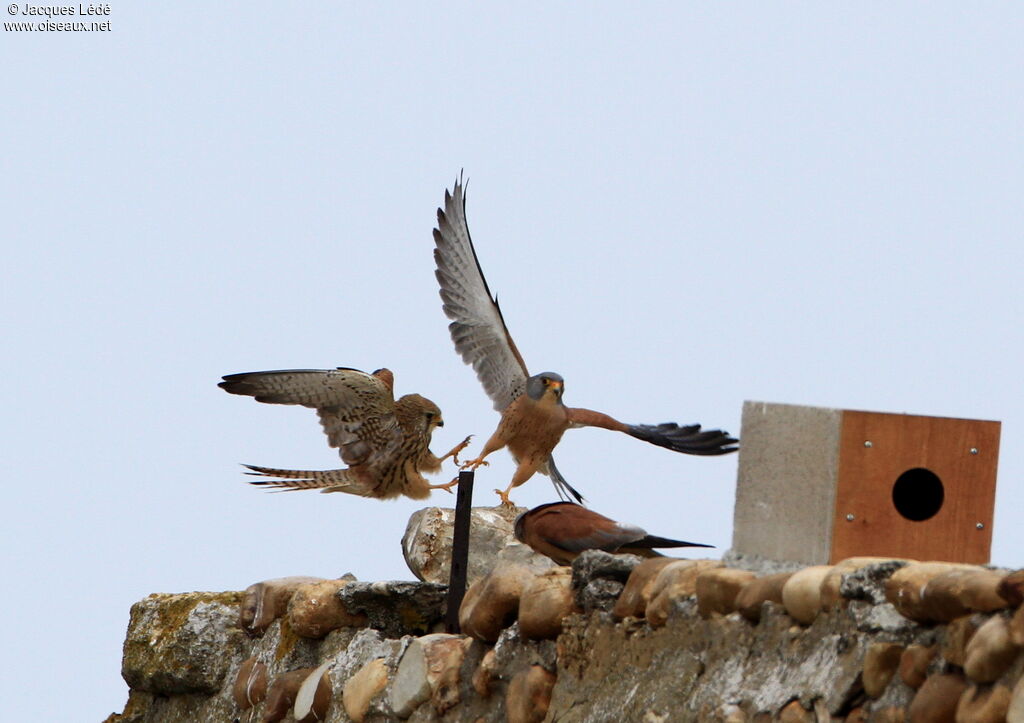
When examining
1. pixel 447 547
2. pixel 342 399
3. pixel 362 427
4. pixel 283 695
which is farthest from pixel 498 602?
pixel 362 427

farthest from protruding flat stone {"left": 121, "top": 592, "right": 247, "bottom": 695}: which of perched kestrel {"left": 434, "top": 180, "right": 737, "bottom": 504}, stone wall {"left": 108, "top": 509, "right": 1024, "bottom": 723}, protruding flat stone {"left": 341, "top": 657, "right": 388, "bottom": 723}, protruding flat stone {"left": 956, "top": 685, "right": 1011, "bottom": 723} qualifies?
protruding flat stone {"left": 956, "top": 685, "right": 1011, "bottom": 723}

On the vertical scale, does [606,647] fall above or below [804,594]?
below

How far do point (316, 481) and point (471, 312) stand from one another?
1.80 meters

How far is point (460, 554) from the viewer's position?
149 inches

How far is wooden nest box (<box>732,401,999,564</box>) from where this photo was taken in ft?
9.71

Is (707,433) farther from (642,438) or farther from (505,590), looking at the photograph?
(505,590)

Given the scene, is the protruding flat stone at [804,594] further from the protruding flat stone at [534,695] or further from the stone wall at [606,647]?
the protruding flat stone at [534,695]

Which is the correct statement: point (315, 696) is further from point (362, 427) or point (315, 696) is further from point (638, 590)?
point (362, 427)

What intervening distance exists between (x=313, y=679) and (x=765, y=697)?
1906 mm

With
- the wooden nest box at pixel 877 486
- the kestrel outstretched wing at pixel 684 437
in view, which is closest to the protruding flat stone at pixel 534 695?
the wooden nest box at pixel 877 486

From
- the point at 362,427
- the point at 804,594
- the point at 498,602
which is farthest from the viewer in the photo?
the point at 362,427

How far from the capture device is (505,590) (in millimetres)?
3186

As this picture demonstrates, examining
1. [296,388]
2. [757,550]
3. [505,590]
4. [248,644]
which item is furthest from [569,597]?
[296,388]

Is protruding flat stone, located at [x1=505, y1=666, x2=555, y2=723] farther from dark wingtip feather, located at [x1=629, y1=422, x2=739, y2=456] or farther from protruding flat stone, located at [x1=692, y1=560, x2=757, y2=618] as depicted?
dark wingtip feather, located at [x1=629, y1=422, x2=739, y2=456]
